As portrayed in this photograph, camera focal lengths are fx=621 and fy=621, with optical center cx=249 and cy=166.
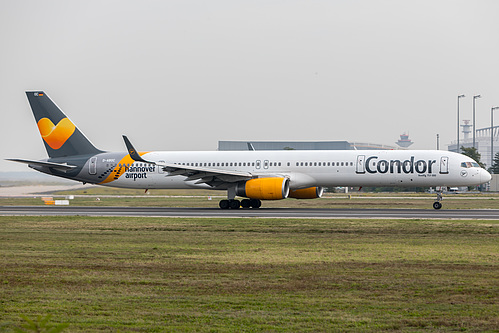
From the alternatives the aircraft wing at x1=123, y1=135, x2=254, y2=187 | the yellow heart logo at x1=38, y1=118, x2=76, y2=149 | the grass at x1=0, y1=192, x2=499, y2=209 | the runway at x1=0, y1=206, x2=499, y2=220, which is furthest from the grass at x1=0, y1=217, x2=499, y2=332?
the yellow heart logo at x1=38, y1=118, x2=76, y2=149

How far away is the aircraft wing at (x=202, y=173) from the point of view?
37281 millimetres

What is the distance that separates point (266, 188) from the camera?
36.4 metres

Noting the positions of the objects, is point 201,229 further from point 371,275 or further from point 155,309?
point 155,309

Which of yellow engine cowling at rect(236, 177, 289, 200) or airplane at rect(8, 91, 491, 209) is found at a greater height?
airplane at rect(8, 91, 491, 209)

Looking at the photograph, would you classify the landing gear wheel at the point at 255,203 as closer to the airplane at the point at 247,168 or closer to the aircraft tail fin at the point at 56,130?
the airplane at the point at 247,168

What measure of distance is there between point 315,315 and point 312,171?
29.9 m

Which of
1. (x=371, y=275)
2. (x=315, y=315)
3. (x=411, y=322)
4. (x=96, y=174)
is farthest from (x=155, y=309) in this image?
(x=96, y=174)

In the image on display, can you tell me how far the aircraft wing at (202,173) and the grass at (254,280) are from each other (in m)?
14.3

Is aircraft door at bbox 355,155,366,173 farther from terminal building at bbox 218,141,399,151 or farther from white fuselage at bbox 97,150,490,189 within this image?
terminal building at bbox 218,141,399,151

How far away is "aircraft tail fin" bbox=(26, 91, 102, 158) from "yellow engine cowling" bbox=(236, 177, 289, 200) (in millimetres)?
12956

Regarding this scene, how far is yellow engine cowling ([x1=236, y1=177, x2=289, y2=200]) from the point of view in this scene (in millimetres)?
36281

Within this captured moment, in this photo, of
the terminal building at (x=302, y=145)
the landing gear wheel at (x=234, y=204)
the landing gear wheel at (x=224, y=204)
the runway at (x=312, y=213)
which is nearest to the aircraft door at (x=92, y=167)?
the runway at (x=312, y=213)

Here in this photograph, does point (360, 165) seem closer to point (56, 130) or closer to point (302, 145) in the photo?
point (56, 130)

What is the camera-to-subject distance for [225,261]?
15.3 m
